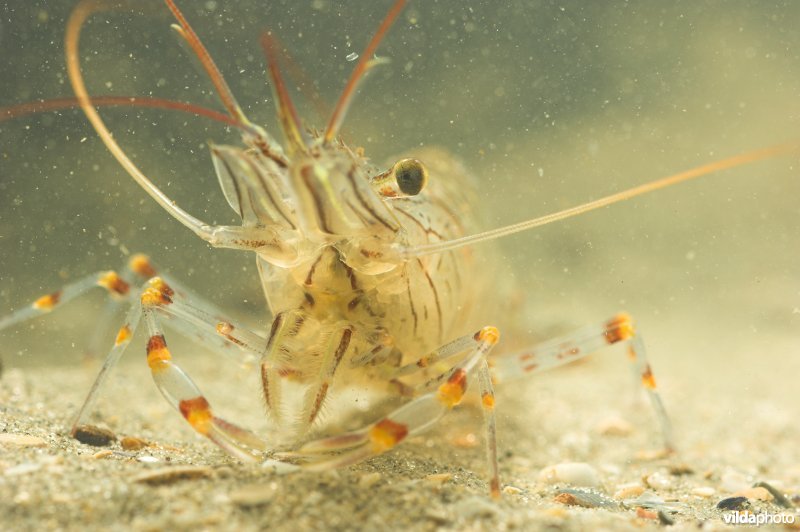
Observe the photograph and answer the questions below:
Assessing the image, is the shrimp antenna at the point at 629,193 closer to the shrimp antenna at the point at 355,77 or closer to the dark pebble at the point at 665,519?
the shrimp antenna at the point at 355,77

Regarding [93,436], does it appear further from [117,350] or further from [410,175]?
[410,175]

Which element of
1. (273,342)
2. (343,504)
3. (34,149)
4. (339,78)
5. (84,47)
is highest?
(339,78)

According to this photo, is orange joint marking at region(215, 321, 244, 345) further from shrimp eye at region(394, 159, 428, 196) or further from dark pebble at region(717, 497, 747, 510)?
dark pebble at region(717, 497, 747, 510)

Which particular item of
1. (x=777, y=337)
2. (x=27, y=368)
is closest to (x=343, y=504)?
(x=27, y=368)

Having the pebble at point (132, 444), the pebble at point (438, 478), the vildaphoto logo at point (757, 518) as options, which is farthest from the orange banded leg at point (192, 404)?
the vildaphoto logo at point (757, 518)

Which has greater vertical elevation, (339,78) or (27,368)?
(339,78)

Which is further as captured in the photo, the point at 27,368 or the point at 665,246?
the point at 665,246

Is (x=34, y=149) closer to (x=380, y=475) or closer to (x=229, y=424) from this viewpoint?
(x=229, y=424)
